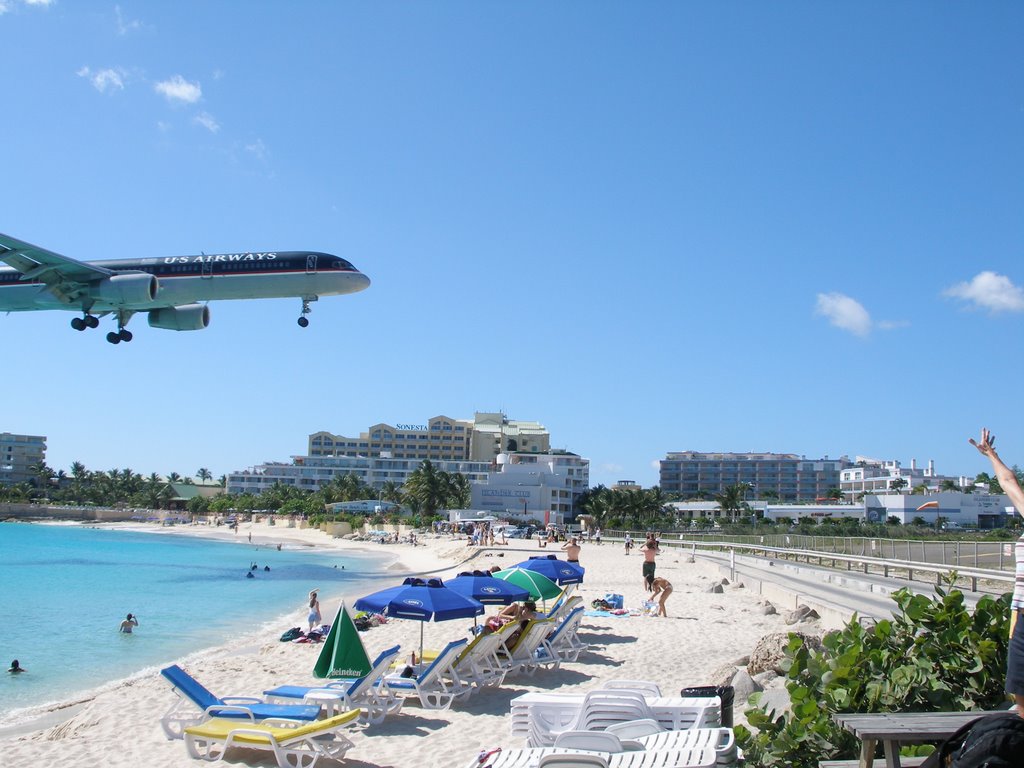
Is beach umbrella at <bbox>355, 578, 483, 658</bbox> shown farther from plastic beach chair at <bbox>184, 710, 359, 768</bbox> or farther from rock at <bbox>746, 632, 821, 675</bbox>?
rock at <bbox>746, 632, 821, 675</bbox>

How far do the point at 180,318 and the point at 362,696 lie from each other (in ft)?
91.3

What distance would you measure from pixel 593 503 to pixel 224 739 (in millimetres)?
81042

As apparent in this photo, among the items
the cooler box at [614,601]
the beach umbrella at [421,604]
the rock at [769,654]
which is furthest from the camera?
the cooler box at [614,601]

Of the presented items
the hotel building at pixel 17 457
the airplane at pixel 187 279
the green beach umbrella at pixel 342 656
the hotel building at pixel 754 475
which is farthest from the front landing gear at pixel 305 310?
the hotel building at pixel 17 457

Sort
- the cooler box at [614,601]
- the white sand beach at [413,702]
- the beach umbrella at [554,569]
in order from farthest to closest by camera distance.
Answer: the cooler box at [614,601], the beach umbrella at [554,569], the white sand beach at [413,702]

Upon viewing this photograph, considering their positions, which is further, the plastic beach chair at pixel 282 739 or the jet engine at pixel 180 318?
the jet engine at pixel 180 318

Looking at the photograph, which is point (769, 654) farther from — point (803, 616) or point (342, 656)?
point (803, 616)

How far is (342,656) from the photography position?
1034 centimetres

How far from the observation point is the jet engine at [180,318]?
112 feet

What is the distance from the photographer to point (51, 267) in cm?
3173

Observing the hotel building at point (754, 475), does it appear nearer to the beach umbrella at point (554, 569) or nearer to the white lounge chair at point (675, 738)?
the beach umbrella at point (554, 569)

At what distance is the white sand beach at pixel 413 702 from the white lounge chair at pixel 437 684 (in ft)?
0.53

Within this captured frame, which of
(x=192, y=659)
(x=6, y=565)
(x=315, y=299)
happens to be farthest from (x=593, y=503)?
(x=192, y=659)

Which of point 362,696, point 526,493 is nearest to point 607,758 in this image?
point 362,696
